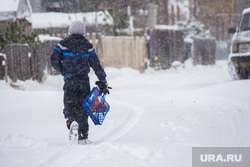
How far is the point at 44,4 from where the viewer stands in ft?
86.4

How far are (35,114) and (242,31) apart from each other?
20.4ft

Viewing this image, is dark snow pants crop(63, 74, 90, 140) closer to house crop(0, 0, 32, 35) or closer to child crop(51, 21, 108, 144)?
child crop(51, 21, 108, 144)

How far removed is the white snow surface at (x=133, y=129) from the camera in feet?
11.1

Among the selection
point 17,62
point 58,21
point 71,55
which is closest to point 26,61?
point 17,62

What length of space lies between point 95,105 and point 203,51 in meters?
21.6

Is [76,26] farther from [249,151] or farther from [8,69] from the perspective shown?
[8,69]

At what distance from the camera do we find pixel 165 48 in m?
19.1

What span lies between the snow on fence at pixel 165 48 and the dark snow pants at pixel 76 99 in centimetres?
1376

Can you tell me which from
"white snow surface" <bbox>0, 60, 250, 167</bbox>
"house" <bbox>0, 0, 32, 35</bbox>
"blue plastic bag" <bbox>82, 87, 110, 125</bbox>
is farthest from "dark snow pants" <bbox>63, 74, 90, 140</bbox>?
"house" <bbox>0, 0, 32, 35</bbox>

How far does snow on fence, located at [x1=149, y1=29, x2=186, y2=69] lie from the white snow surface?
376 inches

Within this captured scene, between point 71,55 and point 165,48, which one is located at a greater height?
point 71,55

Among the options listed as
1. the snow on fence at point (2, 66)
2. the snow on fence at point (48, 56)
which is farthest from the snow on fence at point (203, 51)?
the snow on fence at point (2, 66)

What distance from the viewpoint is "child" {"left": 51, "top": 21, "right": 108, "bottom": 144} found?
13.7 feet

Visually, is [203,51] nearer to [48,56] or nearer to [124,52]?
[124,52]
